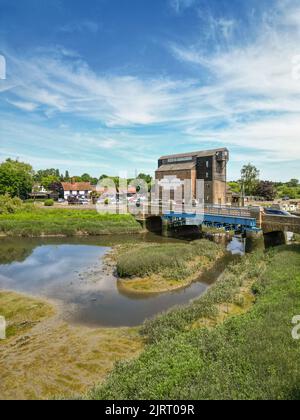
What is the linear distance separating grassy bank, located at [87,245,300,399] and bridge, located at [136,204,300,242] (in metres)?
11.2

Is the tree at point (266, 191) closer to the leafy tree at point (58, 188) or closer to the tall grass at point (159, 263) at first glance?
the tall grass at point (159, 263)

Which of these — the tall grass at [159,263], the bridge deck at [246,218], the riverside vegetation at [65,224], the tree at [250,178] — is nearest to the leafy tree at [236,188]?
the tree at [250,178]

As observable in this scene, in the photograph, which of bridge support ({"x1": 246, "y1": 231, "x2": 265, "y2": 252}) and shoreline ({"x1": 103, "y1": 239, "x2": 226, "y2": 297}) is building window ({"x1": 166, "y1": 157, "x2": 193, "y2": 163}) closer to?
bridge support ({"x1": 246, "y1": 231, "x2": 265, "y2": 252})

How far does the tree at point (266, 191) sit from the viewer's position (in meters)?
75.4

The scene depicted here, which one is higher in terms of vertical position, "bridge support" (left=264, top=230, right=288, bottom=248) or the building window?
the building window

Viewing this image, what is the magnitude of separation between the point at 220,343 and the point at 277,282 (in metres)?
7.56

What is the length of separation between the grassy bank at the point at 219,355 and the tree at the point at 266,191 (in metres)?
65.3

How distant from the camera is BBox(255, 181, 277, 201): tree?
75.4 metres

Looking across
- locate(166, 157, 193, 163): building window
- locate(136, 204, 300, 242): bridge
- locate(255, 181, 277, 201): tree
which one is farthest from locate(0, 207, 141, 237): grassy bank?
locate(255, 181, 277, 201): tree

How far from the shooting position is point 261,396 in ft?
22.1

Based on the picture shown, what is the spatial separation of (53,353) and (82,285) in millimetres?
8272
